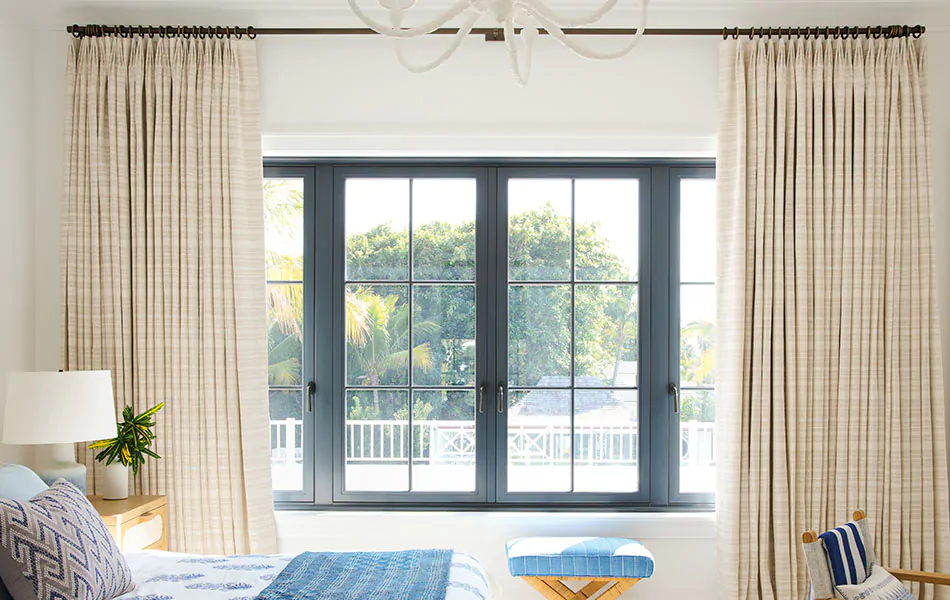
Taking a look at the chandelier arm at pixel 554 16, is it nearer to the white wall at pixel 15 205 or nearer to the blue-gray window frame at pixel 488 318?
the blue-gray window frame at pixel 488 318

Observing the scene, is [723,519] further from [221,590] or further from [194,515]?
[194,515]

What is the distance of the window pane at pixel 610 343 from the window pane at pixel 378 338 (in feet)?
2.57

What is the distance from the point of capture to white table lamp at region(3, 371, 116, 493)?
2.59 m

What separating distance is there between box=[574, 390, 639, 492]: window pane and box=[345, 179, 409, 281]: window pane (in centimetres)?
111

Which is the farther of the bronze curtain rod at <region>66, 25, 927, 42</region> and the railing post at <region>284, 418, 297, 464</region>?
the railing post at <region>284, 418, 297, 464</region>

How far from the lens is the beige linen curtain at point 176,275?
313cm

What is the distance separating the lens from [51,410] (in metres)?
2.61

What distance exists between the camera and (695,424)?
3.42 metres

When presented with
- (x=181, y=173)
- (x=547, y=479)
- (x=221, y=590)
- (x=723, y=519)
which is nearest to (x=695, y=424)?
(x=723, y=519)

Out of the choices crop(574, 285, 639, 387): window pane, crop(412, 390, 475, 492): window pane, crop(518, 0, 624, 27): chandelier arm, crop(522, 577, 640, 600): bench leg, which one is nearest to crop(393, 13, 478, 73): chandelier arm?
crop(518, 0, 624, 27): chandelier arm

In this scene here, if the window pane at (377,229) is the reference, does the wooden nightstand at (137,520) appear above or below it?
below

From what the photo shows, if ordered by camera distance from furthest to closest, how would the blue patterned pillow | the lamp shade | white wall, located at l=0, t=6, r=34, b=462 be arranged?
1. white wall, located at l=0, t=6, r=34, b=462
2. the lamp shade
3. the blue patterned pillow

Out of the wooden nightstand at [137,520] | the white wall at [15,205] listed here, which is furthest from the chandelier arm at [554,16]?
the white wall at [15,205]

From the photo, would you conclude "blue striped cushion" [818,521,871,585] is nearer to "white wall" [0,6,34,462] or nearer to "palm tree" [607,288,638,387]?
"palm tree" [607,288,638,387]
